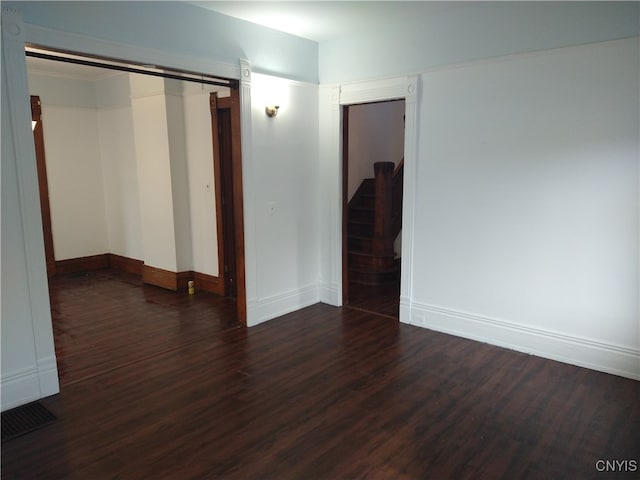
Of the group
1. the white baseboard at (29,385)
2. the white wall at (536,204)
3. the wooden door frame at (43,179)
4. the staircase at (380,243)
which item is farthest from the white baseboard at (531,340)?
the wooden door frame at (43,179)

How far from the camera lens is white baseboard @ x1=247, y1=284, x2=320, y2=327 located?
452 cm

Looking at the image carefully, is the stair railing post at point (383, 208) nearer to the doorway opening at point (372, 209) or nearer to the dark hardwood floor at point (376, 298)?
the doorway opening at point (372, 209)

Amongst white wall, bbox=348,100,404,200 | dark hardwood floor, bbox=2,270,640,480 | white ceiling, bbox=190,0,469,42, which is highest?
white ceiling, bbox=190,0,469,42

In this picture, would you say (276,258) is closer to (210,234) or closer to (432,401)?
(210,234)

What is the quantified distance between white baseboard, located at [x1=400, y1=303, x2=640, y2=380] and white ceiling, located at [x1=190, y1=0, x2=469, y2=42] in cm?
266

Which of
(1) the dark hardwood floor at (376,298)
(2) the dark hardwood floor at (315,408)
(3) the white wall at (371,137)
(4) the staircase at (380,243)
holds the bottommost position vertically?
(2) the dark hardwood floor at (315,408)

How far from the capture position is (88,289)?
19.1ft

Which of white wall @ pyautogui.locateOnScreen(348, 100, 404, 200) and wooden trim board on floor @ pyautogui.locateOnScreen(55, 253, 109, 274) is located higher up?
white wall @ pyautogui.locateOnScreen(348, 100, 404, 200)

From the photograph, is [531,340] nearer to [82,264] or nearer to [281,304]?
[281,304]

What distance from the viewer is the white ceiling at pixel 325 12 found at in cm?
367

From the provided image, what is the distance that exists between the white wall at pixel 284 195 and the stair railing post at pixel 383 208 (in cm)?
126

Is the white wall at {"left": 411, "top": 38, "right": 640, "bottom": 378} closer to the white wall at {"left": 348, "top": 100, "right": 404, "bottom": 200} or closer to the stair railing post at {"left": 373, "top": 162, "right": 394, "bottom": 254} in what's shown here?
the stair railing post at {"left": 373, "top": 162, "right": 394, "bottom": 254}

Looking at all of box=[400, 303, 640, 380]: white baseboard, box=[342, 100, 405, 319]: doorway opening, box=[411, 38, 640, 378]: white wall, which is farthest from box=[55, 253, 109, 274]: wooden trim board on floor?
box=[411, 38, 640, 378]: white wall

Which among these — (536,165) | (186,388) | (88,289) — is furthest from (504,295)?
(88,289)
